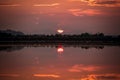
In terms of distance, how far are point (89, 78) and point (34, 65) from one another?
6.65m

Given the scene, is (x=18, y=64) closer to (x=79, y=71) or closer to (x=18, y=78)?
(x=79, y=71)

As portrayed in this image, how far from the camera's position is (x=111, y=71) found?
76.6ft

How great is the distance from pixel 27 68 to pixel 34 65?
179 centimetres

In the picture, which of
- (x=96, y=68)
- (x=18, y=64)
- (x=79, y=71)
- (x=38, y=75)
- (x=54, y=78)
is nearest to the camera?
(x=54, y=78)

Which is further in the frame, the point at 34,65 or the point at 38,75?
the point at 34,65

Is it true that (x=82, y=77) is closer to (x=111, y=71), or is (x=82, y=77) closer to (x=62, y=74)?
(x=62, y=74)

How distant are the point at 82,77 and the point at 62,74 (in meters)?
1.49

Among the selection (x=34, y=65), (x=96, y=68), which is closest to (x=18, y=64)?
(x=34, y=65)

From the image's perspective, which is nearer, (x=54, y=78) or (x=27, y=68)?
(x=54, y=78)

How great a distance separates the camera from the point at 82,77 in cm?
2020

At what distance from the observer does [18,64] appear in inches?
1049

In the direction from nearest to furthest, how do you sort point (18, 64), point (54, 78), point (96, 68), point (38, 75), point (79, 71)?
1. point (54, 78)
2. point (38, 75)
3. point (79, 71)
4. point (96, 68)
5. point (18, 64)

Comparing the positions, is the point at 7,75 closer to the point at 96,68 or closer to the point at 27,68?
the point at 27,68

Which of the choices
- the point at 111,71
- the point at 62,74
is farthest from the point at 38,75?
the point at 111,71
